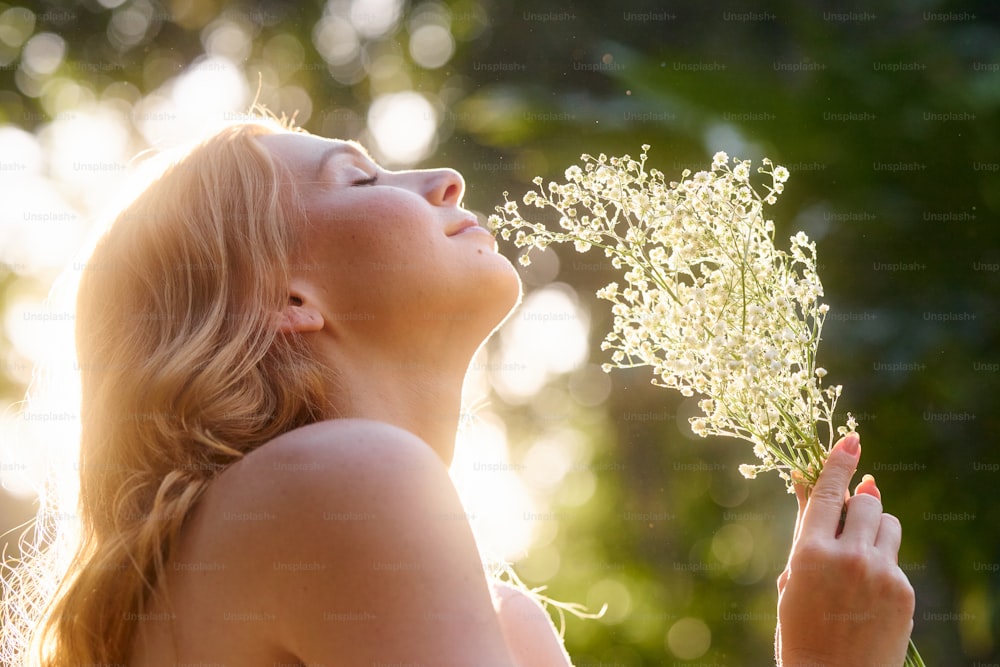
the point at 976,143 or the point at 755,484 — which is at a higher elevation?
the point at 976,143

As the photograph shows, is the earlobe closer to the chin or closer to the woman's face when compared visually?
the woman's face

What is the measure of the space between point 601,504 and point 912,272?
10.5 feet

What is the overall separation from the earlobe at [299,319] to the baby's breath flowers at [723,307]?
1.20 feet

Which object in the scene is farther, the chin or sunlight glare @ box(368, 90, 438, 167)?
sunlight glare @ box(368, 90, 438, 167)

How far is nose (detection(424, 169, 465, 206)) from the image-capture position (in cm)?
162

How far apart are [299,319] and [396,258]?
0.19 metres

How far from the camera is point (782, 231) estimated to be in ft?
15.8

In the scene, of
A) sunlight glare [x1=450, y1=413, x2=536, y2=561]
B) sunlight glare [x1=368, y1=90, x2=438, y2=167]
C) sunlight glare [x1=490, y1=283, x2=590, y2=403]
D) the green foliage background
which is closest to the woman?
sunlight glare [x1=450, y1=413, x2=536, y2=561]

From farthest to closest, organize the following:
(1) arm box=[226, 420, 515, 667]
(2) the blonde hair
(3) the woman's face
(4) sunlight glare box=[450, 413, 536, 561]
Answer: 1. (4) sunlight glare box=[450, 413, 536, 561]
2. (3) the woman's face
3. (2) the blonde hair
4. (1) arm box=[226, 420, 515, 667]

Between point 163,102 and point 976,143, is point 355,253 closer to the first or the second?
point 976,143

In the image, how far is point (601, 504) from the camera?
7.00 m

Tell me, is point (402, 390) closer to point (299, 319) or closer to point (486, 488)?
point (299, 319)

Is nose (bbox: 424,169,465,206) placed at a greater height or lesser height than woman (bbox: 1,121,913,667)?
greater

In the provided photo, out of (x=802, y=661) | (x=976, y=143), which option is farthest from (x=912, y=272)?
(x=802, y=661)
